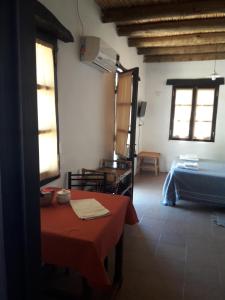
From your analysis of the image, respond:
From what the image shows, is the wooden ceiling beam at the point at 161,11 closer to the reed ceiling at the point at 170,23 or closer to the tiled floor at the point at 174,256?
the reed ceiling at the point at 170,23

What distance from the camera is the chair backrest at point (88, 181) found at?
2866 mm

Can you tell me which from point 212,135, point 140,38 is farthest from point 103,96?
point 212,135

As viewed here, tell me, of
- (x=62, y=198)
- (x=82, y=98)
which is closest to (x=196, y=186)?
(x=82, y=98)

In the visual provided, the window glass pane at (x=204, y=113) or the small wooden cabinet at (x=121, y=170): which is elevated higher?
the window glass pane at (x=204, y=113)

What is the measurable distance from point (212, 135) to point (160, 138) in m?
1.27

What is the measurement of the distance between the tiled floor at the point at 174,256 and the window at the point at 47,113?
1.22 metres

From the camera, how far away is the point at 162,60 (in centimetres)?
602

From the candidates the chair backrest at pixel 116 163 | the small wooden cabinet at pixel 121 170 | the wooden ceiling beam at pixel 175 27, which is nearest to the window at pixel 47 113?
the small wooden cabinet at pixel 121 170

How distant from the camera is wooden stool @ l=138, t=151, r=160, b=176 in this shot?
6209 millimetres

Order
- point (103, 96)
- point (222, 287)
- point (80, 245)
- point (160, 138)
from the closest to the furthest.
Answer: point (80, 245) < point (222, 287) < point (103, 96) < point (160, 138)

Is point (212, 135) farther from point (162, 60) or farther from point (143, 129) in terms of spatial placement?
point (162, 60)

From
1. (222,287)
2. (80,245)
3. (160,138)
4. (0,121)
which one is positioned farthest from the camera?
(160,138)

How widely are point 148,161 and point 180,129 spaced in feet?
3.80

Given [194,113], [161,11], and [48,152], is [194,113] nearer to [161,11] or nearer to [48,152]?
[161,11]
